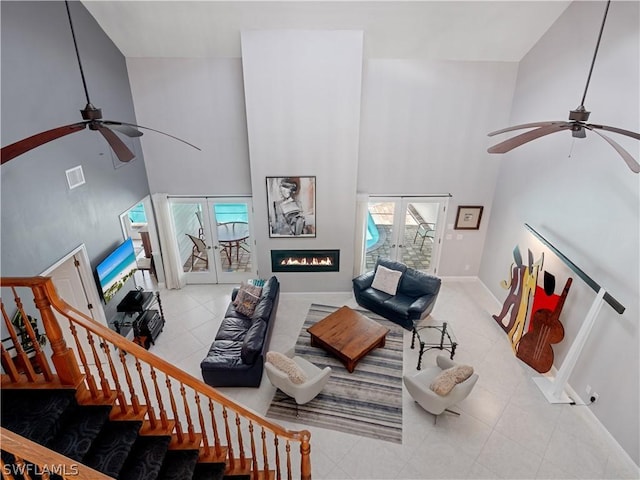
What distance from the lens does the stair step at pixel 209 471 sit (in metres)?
3.06

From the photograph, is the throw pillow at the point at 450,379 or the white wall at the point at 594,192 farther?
the throw pillow at the point at 450,379

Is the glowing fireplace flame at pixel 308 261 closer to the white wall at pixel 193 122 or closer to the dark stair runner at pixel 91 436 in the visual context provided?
the white wall at pixel 193 122

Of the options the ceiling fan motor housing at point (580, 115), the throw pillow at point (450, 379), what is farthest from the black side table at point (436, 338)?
the ceiling fan motor housing at point (580, 115)

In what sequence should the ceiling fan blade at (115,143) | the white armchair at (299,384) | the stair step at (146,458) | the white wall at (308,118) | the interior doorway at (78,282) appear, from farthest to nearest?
the white wall at (308,118) → the interior doorway at (78,282) → the white armchair at (299,384) → the ceiling fan blade at (115,143) → the stair step at (146,458)

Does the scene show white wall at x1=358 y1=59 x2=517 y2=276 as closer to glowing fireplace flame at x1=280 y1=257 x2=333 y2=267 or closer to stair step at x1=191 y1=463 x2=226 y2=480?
glowing fireplace flame at x1=280 y1=257 x2=333 y2=267

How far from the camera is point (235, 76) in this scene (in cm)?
640

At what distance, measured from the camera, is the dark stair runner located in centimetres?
256

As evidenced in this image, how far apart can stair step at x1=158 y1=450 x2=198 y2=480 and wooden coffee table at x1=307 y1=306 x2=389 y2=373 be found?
109 inches

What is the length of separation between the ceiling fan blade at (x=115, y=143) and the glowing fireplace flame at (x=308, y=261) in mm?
4028

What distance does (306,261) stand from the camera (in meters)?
7.30

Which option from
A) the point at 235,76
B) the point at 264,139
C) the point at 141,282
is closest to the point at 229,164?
the point at 264,139

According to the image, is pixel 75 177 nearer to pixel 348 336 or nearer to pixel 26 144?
pixel 26 144

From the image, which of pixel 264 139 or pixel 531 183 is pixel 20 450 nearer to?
pixel 264 139

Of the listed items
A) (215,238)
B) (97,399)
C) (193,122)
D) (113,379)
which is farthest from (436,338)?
(193,122)
